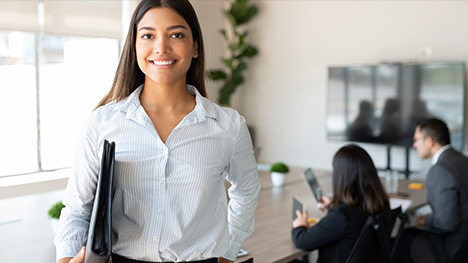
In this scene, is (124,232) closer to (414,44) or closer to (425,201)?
(425,201)

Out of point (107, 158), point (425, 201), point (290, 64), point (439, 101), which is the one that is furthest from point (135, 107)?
point (290, 64)

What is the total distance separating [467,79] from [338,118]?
1501 mm

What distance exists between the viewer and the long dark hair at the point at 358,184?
2.41m

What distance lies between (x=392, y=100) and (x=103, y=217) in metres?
5.03

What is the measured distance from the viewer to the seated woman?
234cm

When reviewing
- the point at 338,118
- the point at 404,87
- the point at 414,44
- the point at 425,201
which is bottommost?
the point at 425,201

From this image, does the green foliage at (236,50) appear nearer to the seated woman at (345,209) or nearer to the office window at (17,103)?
the office window at (17,103)

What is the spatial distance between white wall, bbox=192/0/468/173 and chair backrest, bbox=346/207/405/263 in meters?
3.67

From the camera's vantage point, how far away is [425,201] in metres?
3.49

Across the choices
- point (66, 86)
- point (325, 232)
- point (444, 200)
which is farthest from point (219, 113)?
point (66, 86)

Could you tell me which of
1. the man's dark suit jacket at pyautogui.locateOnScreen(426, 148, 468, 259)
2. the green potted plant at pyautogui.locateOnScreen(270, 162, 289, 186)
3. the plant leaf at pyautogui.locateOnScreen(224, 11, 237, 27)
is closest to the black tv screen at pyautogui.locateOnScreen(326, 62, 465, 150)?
the plant leaf at pyautogui.locateOnScreen(224, 11, 237, 27)

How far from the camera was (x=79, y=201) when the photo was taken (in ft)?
3.88

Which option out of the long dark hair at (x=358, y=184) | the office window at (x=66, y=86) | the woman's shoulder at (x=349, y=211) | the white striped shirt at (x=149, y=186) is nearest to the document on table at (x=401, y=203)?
the long dark hair at (x=358, y=184)

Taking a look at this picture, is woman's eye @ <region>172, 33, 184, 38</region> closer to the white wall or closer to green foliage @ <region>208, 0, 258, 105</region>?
the white wall
